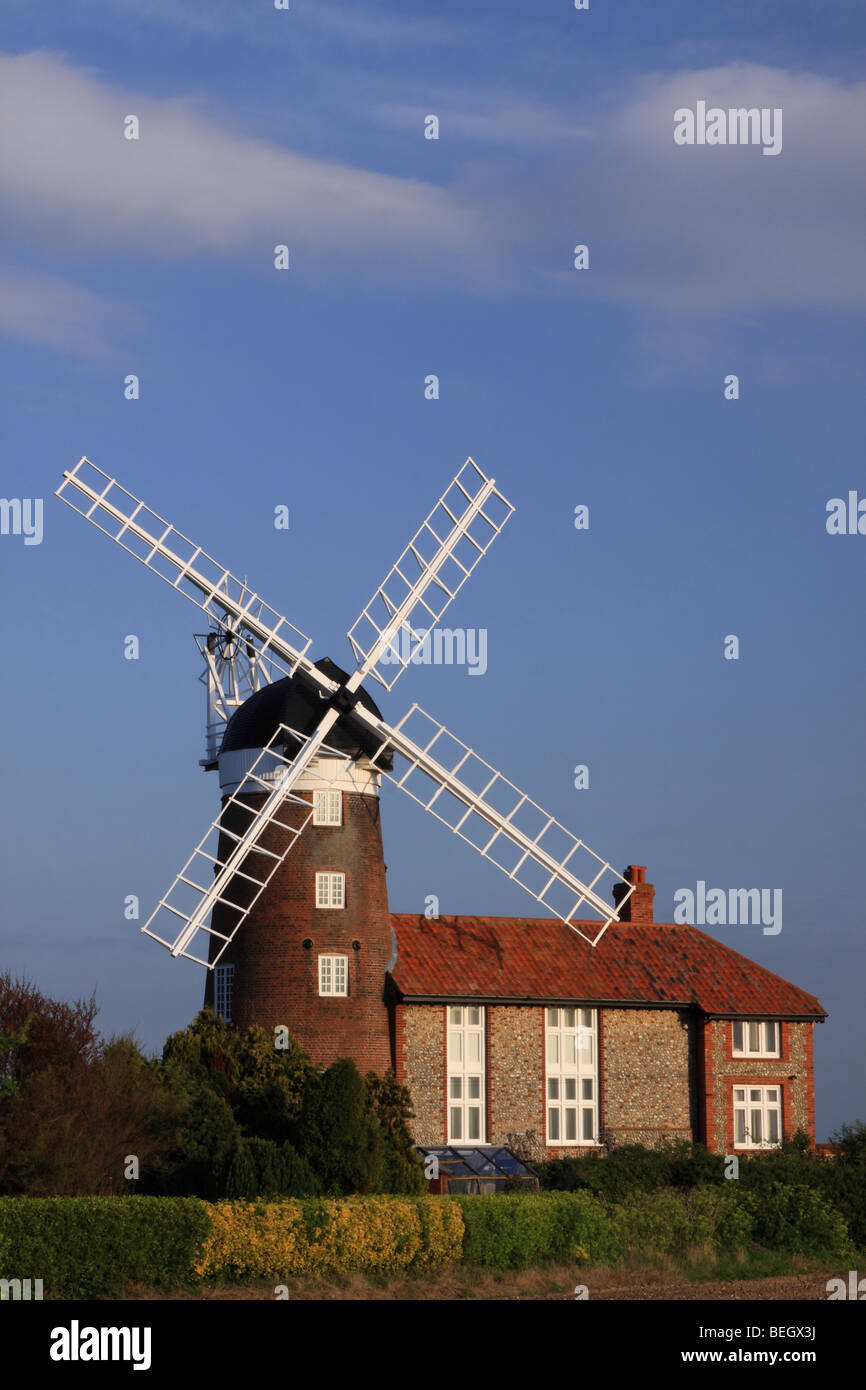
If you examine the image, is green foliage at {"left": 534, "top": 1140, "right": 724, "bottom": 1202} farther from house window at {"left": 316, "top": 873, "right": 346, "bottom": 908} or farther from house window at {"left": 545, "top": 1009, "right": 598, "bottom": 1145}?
house window at {"left": 316, "top": 873, "right": 346, "bottom": 908}

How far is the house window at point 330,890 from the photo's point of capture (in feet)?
126

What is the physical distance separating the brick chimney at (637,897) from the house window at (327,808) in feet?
35.1

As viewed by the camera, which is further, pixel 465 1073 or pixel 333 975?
pixel 465 1073

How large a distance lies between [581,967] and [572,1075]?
2.83 meters

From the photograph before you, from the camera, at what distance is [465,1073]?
39719mm

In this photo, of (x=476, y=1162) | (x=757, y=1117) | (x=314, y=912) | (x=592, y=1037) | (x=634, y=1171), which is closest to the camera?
(x=634, y=1171)

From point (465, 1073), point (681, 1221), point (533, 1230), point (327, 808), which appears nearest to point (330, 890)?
point (327, 808)

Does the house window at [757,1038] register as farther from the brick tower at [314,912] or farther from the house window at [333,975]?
→ the house window at [333,975]

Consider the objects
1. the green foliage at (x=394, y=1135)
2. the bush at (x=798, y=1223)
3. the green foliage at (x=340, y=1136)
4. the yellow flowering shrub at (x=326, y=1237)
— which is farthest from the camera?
the bush at (x=798, y=1223)

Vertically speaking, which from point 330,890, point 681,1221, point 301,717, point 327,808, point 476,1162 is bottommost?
point 681,1221

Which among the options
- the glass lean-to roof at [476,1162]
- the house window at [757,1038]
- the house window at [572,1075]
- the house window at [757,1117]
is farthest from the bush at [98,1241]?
the house window at [757,1038]

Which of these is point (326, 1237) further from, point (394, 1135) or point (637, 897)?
point (637, 897)

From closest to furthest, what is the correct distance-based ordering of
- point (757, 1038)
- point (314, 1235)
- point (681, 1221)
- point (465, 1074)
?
point (314, 1235) → point (681, 1221) → point (465, 1074) → point (757, 1038)

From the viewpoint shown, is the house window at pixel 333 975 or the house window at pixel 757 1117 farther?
the house window at pixel 757 1117
